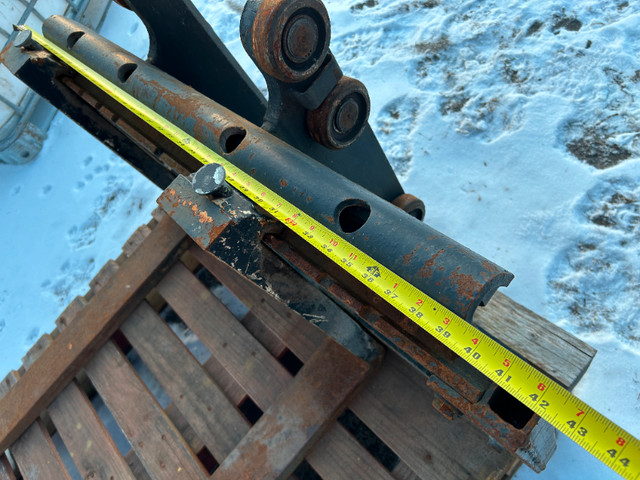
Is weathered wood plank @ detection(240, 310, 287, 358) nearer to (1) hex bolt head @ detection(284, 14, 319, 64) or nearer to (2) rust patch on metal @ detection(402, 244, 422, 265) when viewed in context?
(2) rust patch on metal @ detection(402, 244, 422, 265)

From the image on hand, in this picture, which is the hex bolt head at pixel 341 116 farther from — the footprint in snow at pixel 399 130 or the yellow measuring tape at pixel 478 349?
the footprint in snow at pixel 399 130

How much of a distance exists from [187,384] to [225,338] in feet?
0.96

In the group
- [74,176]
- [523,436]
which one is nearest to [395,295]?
[523,436]

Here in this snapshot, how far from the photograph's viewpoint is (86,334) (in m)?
2.26

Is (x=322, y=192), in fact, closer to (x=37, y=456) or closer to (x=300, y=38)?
(x=300, y=38)

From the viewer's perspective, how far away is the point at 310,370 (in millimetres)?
1760

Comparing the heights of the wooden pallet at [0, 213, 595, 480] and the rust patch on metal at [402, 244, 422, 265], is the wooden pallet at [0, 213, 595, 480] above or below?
below

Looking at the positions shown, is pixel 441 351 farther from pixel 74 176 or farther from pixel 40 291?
pixel 74 176

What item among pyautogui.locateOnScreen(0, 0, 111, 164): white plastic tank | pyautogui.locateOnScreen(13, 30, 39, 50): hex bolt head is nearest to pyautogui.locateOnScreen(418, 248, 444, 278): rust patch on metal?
pyautogui.locateOnScreen(13, 30, 39, 50): hex bolt head

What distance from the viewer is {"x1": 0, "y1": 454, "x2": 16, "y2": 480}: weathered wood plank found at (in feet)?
7.64

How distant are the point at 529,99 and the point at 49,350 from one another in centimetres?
349

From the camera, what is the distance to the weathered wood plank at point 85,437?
203 centimetres

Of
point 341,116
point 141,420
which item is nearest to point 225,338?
point 141,420

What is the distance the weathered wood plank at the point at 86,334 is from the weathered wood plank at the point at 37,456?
5 cm
